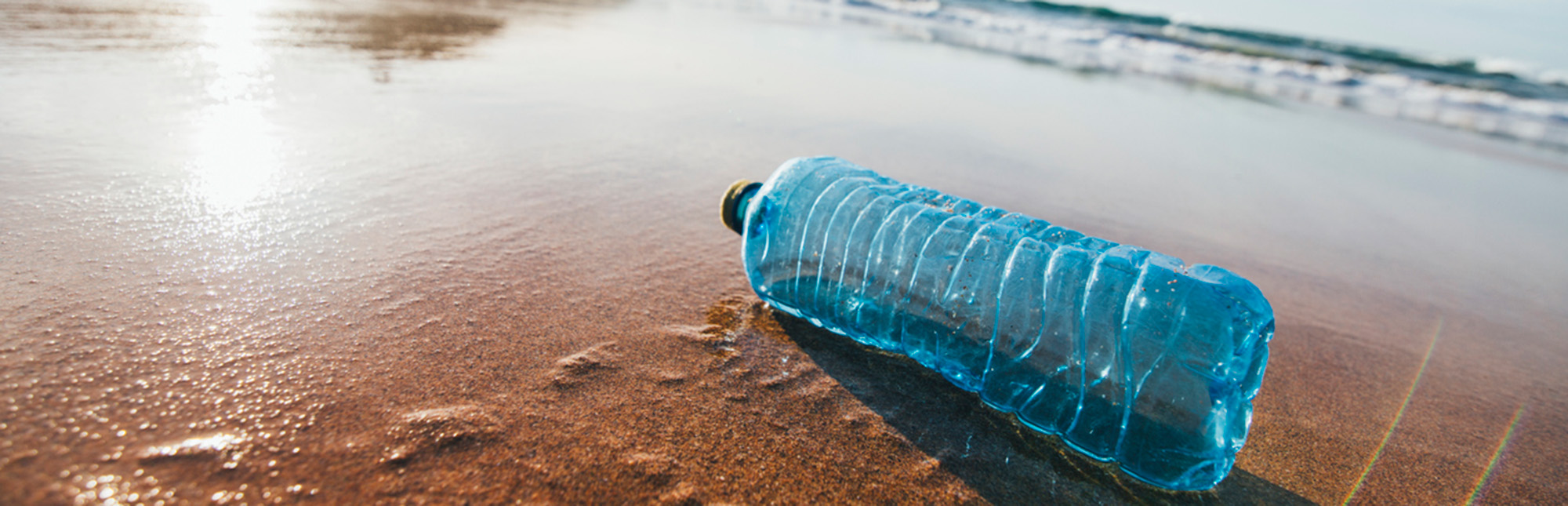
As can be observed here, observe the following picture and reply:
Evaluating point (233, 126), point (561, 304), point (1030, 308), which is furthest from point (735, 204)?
point (233, 126)

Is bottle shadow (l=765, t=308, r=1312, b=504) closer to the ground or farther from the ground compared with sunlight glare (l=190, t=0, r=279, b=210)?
closer to the ground

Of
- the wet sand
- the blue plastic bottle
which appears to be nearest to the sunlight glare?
the wet sand

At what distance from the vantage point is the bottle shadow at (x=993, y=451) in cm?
108

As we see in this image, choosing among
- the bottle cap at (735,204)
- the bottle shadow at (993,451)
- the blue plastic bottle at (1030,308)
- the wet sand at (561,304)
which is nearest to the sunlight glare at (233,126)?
the wet sand at (561,304)

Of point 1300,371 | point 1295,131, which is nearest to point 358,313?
point 1300,371

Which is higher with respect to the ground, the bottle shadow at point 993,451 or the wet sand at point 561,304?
the wet sand at point 561,304

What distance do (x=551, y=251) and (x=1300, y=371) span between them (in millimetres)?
1889

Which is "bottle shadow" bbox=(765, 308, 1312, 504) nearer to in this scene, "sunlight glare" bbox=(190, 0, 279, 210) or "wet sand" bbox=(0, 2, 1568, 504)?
"wet sand" bbox=(0, 2, 1568, 504)

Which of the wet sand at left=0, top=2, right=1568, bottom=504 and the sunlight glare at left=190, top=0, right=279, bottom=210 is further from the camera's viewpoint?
the sunlight glare at left=190, top=0, right=279, bottom=210

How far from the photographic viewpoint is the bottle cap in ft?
5.16

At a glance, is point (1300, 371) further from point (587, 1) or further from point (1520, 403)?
point (587, 1)

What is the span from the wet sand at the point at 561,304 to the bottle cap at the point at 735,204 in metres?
0.19

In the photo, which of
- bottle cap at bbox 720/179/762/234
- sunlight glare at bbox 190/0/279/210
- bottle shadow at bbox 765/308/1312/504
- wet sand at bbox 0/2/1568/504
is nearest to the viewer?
wet sand at bbox 0/2/1568/504

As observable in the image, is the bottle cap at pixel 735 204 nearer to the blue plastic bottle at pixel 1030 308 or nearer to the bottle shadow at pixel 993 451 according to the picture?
the blue plastic bottle at pixel 1030 308
